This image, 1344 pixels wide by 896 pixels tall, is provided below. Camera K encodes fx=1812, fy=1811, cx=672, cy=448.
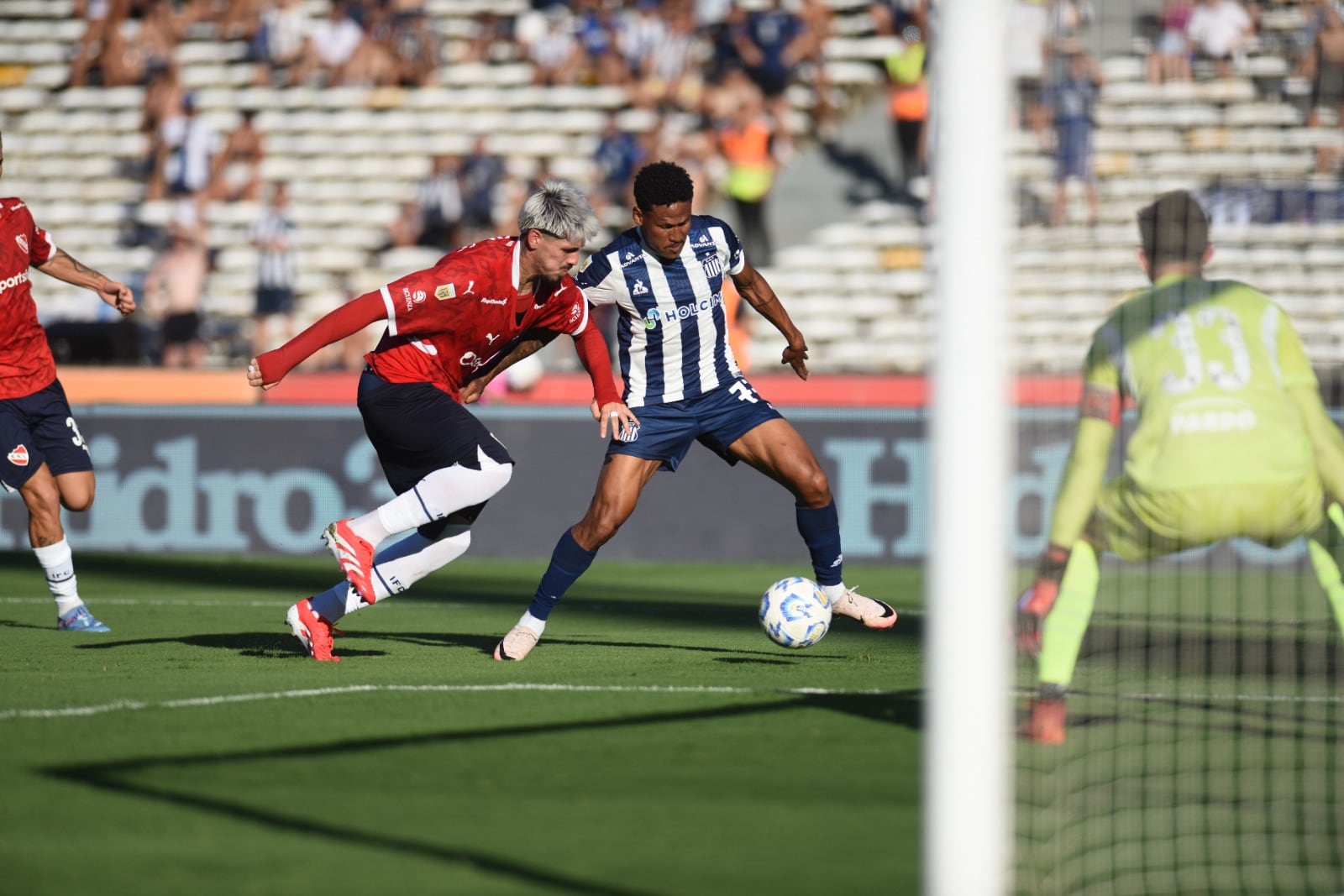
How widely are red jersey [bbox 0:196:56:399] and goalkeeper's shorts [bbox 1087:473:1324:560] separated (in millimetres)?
5828

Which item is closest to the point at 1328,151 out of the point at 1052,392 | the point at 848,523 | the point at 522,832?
the point at 1052,392

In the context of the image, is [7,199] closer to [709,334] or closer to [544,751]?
[709,334]

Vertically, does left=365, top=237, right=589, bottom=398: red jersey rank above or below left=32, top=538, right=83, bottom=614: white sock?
above

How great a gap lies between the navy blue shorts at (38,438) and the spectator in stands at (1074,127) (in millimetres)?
5190

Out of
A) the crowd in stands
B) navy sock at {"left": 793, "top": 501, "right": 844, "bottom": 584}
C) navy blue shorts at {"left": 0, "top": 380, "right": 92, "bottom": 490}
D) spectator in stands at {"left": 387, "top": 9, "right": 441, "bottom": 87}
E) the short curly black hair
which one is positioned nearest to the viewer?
the short curly black hair

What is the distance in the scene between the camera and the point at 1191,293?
19.1 feet

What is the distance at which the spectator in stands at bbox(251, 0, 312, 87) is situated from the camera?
22.9 meters

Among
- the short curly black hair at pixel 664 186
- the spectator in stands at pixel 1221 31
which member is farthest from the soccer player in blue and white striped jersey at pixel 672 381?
the spectator in stands at pixel 1221 31

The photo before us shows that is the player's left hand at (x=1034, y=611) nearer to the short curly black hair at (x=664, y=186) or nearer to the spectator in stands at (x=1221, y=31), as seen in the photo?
the short curly black hair at (x=664, y=186)

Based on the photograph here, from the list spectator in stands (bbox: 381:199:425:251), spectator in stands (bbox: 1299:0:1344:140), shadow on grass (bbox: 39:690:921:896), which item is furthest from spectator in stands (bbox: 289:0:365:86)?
shadow on grass (bbox: 39:690:921:896)

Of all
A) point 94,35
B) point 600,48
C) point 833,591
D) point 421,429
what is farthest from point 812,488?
point 94,35

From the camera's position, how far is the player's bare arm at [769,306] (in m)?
8.70

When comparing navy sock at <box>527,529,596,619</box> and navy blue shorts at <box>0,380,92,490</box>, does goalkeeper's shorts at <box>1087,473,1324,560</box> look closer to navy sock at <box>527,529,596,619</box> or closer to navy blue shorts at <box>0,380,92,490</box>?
navy sock at <box>527,529,596,619</box>

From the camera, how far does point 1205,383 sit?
5.67 metres
